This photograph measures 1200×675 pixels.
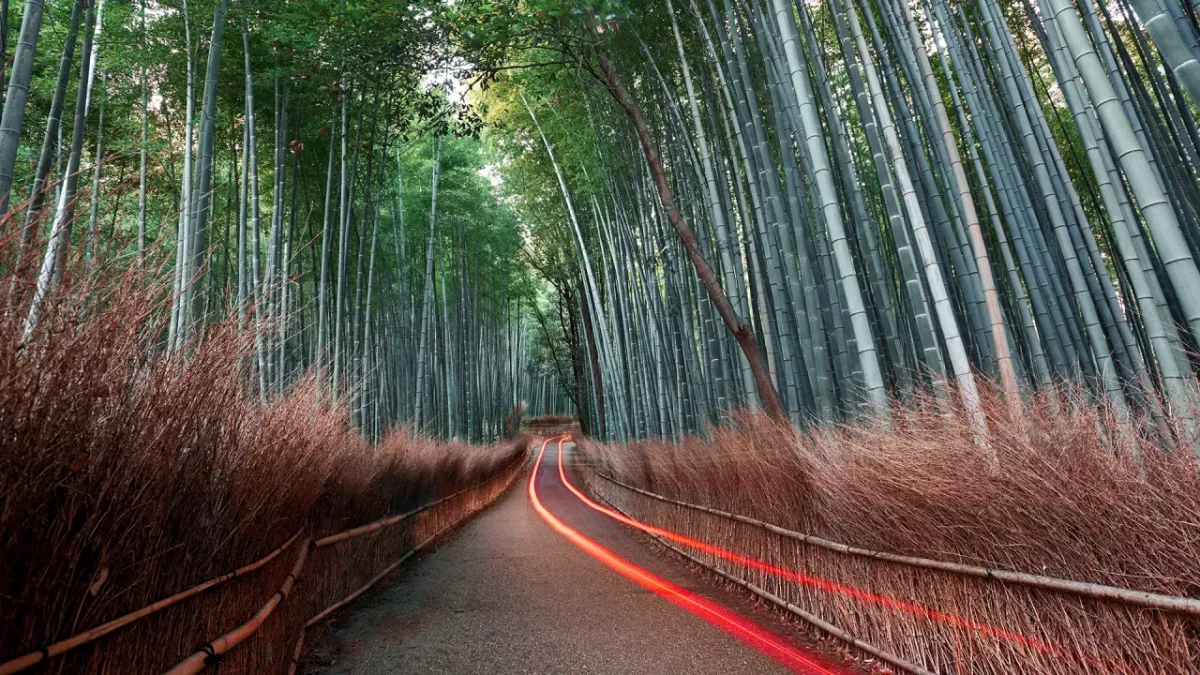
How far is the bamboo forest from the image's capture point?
1.23m

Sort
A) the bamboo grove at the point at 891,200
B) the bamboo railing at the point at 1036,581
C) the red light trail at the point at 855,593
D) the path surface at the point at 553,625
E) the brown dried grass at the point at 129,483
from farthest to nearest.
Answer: the bamboo grove at the point at 891,200 < the path surface at the point at 553,625 < the red light trail at the point at 855,593 < the bamboo railing at the point at 1036,581 < the brown dried grass at the point at 129,483

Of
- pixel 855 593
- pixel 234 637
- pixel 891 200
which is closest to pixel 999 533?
pixel 855 593

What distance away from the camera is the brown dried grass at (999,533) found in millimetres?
1221

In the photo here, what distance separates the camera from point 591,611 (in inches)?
116

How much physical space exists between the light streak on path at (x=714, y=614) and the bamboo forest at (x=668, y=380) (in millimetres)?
25

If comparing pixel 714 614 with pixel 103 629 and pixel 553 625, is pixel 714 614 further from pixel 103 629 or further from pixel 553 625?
pixel 103 629

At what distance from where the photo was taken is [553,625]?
2.75m

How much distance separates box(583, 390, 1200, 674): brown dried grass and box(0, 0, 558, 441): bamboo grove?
2056 millimetres

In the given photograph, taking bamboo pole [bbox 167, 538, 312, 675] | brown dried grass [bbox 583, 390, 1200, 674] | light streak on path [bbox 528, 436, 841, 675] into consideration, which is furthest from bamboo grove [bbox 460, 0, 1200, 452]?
bamboo pole [bbox 167, 538, 312, 675]

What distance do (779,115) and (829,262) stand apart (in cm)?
104

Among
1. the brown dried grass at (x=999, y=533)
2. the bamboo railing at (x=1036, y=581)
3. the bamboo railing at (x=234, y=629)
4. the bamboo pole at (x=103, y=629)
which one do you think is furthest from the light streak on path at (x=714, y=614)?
the bamboo pole at (x=103, y=629)

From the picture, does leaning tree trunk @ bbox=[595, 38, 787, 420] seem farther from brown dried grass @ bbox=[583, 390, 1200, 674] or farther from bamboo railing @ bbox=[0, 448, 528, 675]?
bamboo railing @ bbox=[0, 448, 528, 675]

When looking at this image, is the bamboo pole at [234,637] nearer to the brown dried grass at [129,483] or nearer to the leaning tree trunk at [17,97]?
the brown dried grass at [129,483]

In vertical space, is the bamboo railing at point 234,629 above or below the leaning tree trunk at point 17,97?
below
